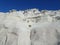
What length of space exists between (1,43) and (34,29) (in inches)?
182

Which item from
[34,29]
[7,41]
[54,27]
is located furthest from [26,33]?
[54,27]

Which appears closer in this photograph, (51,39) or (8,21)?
(51,39)

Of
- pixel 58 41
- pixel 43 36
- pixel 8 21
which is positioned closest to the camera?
pixel 58 41

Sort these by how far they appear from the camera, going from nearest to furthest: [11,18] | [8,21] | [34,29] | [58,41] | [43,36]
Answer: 1. [58,41]
2. [43,36]
3. [34,29]
4. [8,21]
5. [11,18]

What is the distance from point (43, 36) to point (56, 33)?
1566mm

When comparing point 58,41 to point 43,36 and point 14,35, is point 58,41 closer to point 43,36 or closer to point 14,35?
point 43,36

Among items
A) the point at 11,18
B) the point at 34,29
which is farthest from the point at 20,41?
the point at 11,18

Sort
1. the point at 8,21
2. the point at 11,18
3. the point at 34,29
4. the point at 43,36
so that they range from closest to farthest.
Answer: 1. the point at 43,36
2. the point at 34,29
3. the point at 8,21
4. the point at 11,18

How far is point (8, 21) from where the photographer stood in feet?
66.6

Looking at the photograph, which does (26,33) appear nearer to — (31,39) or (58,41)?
(31,39)

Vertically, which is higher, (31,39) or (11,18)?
(11,18)

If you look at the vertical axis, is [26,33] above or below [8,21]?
below

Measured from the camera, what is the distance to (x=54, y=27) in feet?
54.9

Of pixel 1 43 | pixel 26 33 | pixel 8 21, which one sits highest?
pixel 8 21
